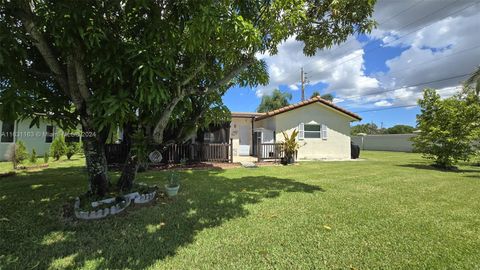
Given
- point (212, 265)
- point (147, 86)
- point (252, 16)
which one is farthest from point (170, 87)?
point (212, 265)

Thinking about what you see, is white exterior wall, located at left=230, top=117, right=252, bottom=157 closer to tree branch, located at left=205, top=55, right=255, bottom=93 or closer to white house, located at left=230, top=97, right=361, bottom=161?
white house, located at left=230, top=97, right=361, bottom=161

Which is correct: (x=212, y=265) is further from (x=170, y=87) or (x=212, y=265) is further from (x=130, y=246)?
(x=170, y=87)

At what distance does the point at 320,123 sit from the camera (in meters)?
16.9

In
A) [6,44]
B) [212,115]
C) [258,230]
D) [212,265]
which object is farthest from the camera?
[212,115]

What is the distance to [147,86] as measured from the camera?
3.63 metres

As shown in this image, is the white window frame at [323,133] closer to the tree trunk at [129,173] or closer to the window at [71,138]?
the tree trunk at [129,173]

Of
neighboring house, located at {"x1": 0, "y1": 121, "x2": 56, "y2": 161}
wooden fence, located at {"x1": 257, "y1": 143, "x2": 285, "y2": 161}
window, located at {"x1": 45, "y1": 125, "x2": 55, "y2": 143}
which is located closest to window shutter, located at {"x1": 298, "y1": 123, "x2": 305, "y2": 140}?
wooden fence, located at {"x1": 257, "y1": 143, "x2": 285, "y2": 161}

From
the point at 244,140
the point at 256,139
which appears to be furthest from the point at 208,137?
the point at 256,139

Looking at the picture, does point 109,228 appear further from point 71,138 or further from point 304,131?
point 71,138

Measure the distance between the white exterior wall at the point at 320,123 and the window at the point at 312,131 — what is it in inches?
8.8

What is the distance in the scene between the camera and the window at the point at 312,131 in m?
16.7

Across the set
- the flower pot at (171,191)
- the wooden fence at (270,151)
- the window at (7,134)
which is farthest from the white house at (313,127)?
the window at (7,134)

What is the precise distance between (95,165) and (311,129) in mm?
14085

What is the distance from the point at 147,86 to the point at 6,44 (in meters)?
1.82
